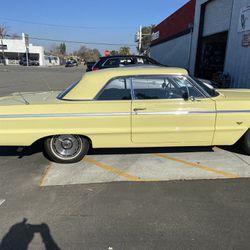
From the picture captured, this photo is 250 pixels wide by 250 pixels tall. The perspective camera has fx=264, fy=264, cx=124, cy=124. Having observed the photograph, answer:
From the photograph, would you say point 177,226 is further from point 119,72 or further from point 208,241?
point 119,72

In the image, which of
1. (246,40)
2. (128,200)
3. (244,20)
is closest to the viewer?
(128,200)

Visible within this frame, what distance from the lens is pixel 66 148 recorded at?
A: 14.8ft

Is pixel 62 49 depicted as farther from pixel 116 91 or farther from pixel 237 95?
pixel 237 95

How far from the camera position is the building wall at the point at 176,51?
57.9 ft

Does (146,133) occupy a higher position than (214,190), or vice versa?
(146,133)

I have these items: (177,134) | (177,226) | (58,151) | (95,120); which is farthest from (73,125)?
(177,226)

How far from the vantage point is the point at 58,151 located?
177 inches

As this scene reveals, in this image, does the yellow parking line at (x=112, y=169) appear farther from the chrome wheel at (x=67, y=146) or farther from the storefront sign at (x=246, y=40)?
the storefront sign at (x=246, y=40)

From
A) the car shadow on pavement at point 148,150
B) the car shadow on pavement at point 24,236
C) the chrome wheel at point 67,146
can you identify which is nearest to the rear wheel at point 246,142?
the car shadow on pavement at point 148,150

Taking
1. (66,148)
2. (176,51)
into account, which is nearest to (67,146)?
(66,148)

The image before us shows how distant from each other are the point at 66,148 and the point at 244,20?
9.18m

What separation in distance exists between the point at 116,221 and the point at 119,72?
2.44 metres

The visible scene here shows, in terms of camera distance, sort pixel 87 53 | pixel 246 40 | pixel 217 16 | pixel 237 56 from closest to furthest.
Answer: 1. pixel 246 40
2. pixel 237 56
3. pixel 217 16
4. pixel 87 53

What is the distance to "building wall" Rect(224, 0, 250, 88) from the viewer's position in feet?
33.2
